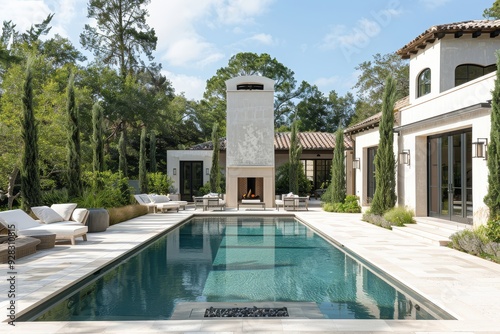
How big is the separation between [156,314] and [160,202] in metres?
16.1

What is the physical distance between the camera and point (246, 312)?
17.1 ft

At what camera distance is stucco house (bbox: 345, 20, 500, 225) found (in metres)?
11.0

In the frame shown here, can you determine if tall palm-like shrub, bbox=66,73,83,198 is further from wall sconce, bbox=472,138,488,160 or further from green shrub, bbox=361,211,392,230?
wall sconce, bbox=472,138,488,160

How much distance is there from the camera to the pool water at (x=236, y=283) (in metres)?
5.70

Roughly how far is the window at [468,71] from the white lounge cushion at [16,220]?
43.7 feet

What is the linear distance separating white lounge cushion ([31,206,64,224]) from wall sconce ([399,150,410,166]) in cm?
1103

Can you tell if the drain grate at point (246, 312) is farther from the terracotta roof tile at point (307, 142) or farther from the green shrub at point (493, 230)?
the terracotta roof tile at point (307, 142)

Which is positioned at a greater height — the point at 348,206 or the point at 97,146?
the point at 97,146

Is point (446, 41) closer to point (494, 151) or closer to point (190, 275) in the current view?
point (494, 151)

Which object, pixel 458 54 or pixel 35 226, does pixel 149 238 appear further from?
pixel 458 54

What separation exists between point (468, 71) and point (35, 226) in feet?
45.0

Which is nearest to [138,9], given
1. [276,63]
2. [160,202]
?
[276,63]

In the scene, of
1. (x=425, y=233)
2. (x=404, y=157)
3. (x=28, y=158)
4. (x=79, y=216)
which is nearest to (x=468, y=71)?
(x=404, y=157)

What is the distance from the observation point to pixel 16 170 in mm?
18141
